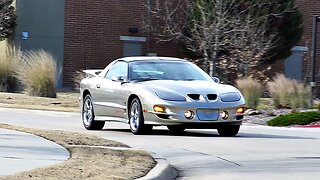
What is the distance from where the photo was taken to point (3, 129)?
16.0m

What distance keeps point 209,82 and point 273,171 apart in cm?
519

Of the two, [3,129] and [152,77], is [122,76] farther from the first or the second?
[3,129]

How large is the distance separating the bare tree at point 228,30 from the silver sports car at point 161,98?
47.0ft

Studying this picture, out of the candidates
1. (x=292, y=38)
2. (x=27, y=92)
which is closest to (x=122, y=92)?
(x=27, y=92)

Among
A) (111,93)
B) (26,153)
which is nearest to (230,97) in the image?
(111,93)

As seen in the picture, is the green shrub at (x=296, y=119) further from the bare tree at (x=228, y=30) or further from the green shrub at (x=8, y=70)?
the green shrub at (x=8, y=70)

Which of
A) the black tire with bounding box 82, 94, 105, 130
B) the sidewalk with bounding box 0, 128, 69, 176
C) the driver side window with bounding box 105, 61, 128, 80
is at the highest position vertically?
the driver side window with bounding box 105, 61, 128, 80

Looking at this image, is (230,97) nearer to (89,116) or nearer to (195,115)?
(195,115)

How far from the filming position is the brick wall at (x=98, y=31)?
134 feet

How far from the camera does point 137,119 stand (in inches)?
650

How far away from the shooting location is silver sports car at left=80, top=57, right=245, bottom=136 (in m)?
15.9

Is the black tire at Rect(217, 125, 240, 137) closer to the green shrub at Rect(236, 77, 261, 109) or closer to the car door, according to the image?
the car door

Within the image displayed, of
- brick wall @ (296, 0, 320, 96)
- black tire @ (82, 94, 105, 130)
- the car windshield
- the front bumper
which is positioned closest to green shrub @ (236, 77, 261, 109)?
black tire @ (82, 94, 105, 130)

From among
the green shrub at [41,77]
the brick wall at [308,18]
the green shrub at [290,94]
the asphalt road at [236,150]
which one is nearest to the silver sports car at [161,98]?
the asphalt road at [236,150]
